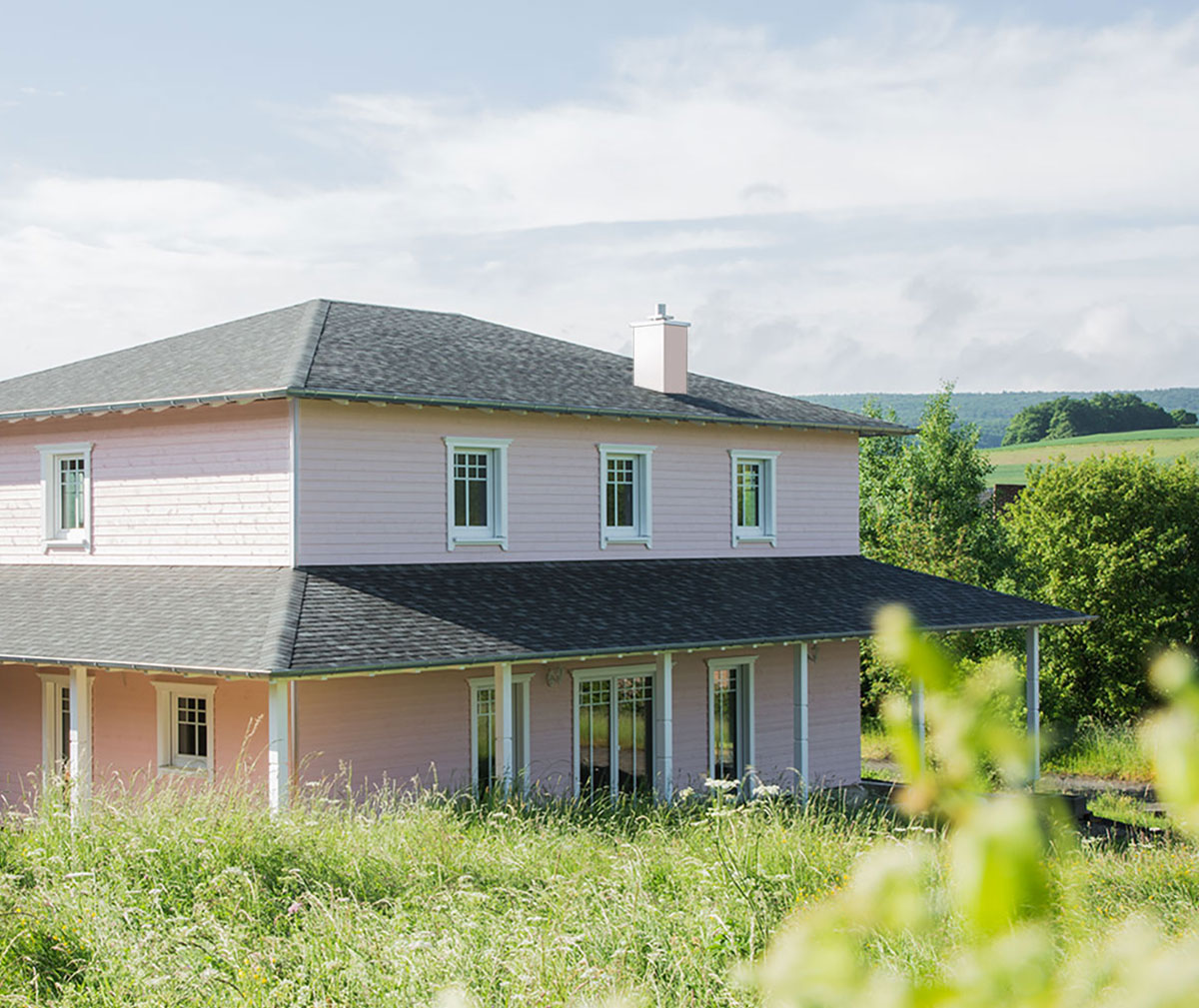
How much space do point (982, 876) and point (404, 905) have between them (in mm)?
10589

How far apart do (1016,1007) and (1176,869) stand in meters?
13.8

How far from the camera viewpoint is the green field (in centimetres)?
8562

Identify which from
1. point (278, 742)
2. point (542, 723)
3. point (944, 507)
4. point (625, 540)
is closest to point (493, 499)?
point (625, 540)

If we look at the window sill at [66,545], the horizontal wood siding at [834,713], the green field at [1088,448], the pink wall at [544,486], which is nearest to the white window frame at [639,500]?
the pink wall at [544,486]

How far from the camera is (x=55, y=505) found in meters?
22.7

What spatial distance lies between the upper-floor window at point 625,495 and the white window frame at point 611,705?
2077 millimetres

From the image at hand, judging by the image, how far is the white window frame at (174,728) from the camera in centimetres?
1950

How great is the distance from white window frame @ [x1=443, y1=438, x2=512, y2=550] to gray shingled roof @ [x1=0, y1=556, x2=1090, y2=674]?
16.9 inches

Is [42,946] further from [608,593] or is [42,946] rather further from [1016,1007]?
[608,593]

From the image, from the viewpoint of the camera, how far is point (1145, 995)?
0.88m

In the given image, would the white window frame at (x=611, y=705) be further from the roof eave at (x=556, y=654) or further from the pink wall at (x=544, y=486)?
the roof eave at (x=556, y=654)

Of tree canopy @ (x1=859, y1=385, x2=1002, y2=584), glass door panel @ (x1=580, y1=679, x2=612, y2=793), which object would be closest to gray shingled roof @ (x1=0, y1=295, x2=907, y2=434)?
glass door panel @ (x1=580, y1=679, x2=612, y2=793)


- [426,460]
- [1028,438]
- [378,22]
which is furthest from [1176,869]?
[1028,438]

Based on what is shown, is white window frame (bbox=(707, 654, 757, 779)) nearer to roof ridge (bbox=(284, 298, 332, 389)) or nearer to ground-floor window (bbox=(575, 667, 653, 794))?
ground-floor window (bbox=(575, 667, 653, 794))
